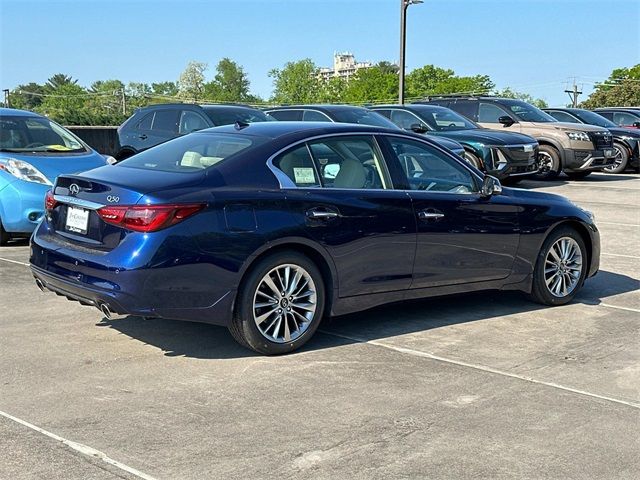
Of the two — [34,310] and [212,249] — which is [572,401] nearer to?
[212,249]

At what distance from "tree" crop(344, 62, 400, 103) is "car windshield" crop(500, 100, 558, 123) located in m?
109

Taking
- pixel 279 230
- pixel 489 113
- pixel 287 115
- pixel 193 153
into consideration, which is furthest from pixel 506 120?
pixel 279 230

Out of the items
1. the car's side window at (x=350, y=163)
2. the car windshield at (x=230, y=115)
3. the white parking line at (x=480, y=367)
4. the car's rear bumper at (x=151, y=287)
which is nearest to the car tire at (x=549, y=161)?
the car windshield at (x=230, y=115)

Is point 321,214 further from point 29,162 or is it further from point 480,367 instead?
point 29,162

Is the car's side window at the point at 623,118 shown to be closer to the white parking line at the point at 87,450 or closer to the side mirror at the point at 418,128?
the side mirror at the point at 418,128

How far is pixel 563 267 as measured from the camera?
7453 mm

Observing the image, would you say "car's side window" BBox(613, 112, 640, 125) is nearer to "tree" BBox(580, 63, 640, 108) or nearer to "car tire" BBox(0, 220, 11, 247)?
"car tire" BBox(0, 220, 11, 247)

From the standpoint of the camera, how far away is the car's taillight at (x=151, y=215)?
5.29 meters

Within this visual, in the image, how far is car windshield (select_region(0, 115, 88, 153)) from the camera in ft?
33.4

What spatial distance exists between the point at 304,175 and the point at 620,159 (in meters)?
17.8

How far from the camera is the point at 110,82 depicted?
144 metres

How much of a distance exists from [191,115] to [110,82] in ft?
446

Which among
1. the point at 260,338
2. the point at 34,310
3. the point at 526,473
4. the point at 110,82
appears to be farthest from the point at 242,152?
the point at 110,82

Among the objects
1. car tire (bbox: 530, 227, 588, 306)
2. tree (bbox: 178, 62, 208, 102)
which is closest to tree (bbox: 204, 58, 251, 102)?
tree (bbox: 178, 62, 208, 102)
